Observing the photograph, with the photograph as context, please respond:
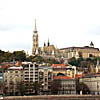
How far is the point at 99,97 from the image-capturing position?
96.3 metres

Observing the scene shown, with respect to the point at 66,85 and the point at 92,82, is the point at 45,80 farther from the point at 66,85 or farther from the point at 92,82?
the point at 92,82

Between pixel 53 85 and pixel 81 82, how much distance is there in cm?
1476

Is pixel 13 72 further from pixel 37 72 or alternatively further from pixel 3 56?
pixel 3 56

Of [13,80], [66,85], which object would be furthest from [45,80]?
[13,80]

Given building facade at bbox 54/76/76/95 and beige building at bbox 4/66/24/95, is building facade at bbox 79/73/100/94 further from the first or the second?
beige building at bbox 4/66/24/95

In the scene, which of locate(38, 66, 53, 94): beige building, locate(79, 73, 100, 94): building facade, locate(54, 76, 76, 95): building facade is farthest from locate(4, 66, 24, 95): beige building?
locate(79, 73, 100, 94): building facade

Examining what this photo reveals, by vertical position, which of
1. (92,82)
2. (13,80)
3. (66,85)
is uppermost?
(92,82)

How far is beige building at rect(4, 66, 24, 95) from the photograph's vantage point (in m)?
105

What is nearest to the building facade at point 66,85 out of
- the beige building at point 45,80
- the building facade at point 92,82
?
the beige building at point 45,80

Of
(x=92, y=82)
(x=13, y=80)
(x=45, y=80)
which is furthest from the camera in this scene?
(x=92, y=82)

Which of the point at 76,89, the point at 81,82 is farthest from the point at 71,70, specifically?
the point at 76,89

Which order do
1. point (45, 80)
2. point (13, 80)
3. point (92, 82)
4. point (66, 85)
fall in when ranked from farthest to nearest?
point (92, 82)
point (66, 85)
point (45, 80)
point (13, 80)

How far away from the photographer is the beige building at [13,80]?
105 meters

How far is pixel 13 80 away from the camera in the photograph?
11162 centimetres
